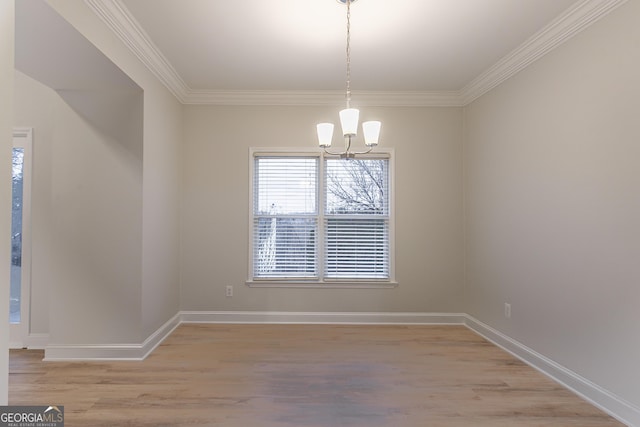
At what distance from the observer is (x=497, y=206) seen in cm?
333

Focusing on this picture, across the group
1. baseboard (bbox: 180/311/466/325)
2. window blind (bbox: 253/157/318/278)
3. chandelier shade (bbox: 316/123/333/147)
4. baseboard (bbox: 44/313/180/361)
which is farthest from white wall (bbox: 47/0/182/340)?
chandelier shade (bbox: 316/123/333/147)

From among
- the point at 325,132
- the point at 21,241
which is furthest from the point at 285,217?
the point at 21,241

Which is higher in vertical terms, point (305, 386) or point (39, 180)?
point (39, 180)

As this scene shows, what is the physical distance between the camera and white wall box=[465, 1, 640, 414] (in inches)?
80.1

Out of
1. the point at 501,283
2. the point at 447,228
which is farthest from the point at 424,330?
the point at 447,228

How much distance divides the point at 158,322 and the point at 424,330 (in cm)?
289

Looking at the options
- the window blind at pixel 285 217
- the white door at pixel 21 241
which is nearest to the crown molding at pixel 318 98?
the window blind at pixel 285 217

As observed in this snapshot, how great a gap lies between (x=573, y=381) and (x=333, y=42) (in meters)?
3.27

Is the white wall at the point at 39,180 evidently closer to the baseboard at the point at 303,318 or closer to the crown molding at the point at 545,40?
the baseboard at the point at 303,318

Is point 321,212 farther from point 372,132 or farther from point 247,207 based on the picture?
point 372,132

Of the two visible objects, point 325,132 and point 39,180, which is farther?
point 39,180

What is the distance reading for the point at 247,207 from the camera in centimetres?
393

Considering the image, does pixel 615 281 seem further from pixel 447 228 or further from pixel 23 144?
pixel 23 144

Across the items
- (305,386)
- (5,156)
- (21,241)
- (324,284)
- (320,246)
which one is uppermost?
(5,156)
